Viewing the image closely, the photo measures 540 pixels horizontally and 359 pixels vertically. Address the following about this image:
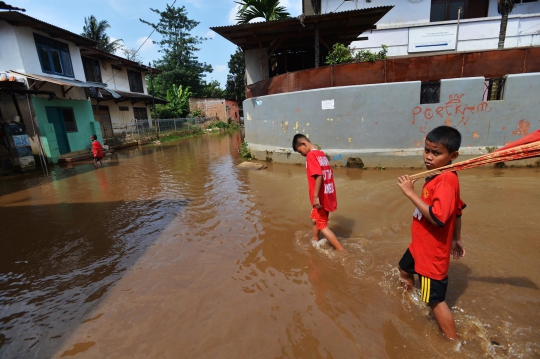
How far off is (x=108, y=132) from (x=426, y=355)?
75.0 ft

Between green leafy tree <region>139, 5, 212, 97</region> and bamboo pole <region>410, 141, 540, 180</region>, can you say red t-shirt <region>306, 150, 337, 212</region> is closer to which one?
bamboo pole <region>410, 141, 540, 180</region>

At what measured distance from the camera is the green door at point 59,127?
13.5 meters

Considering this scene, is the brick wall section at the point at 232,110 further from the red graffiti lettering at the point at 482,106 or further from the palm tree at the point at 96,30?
the red graffiti lettering at the point at 482,106

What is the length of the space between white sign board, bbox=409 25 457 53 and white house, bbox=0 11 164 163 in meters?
16.8

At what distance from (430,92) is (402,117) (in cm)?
102

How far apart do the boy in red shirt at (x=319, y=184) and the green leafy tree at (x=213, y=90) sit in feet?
136

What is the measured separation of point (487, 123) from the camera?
762cm

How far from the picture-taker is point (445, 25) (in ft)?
48.4

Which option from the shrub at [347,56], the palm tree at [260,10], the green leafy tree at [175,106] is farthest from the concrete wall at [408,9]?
the green leafy tree at [175,106]

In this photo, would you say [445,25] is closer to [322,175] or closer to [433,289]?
[322,175]

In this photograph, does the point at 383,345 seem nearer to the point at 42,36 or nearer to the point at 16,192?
the point at 16,192

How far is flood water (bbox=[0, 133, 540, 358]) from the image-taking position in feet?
7.38

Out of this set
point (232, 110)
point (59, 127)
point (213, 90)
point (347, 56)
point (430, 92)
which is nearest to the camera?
point (430, 92)

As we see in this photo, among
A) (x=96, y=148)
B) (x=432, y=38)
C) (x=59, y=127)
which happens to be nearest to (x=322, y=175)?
(x=96, y=148)
